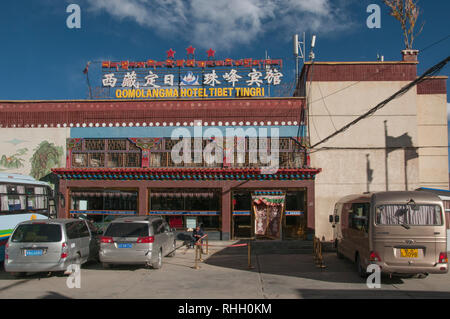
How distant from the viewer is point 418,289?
10.3 m

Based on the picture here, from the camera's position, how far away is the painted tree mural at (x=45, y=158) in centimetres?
2183

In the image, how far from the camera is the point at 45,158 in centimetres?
2191

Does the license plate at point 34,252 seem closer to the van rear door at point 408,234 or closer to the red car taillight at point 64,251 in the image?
the red car taillight at point 64,251

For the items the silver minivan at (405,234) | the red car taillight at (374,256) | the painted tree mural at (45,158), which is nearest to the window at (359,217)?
the silver minivan at (405,234)

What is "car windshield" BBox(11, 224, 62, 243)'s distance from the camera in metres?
11.3

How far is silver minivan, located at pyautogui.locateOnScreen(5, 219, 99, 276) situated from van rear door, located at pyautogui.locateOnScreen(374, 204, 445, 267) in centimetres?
919

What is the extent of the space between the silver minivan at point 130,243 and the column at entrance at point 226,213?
26.0ft

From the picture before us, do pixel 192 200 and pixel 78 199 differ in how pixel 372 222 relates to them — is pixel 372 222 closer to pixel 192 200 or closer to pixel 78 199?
pixel 192 200

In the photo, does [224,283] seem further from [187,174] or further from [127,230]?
[187,174]

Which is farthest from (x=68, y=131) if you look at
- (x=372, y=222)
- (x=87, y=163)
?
(x=372, y=222)

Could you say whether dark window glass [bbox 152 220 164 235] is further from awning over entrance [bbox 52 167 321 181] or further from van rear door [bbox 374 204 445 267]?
van rear door [bbox 374 204 445 267]

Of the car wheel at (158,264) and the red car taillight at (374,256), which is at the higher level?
the red car taillight at (374,256)

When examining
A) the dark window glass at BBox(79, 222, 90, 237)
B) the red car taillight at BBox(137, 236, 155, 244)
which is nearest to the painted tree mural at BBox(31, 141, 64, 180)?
the dark window glass at BBox(79, 222, 90, 237)

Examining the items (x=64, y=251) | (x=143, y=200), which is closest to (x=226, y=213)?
(x=143, y=200)
